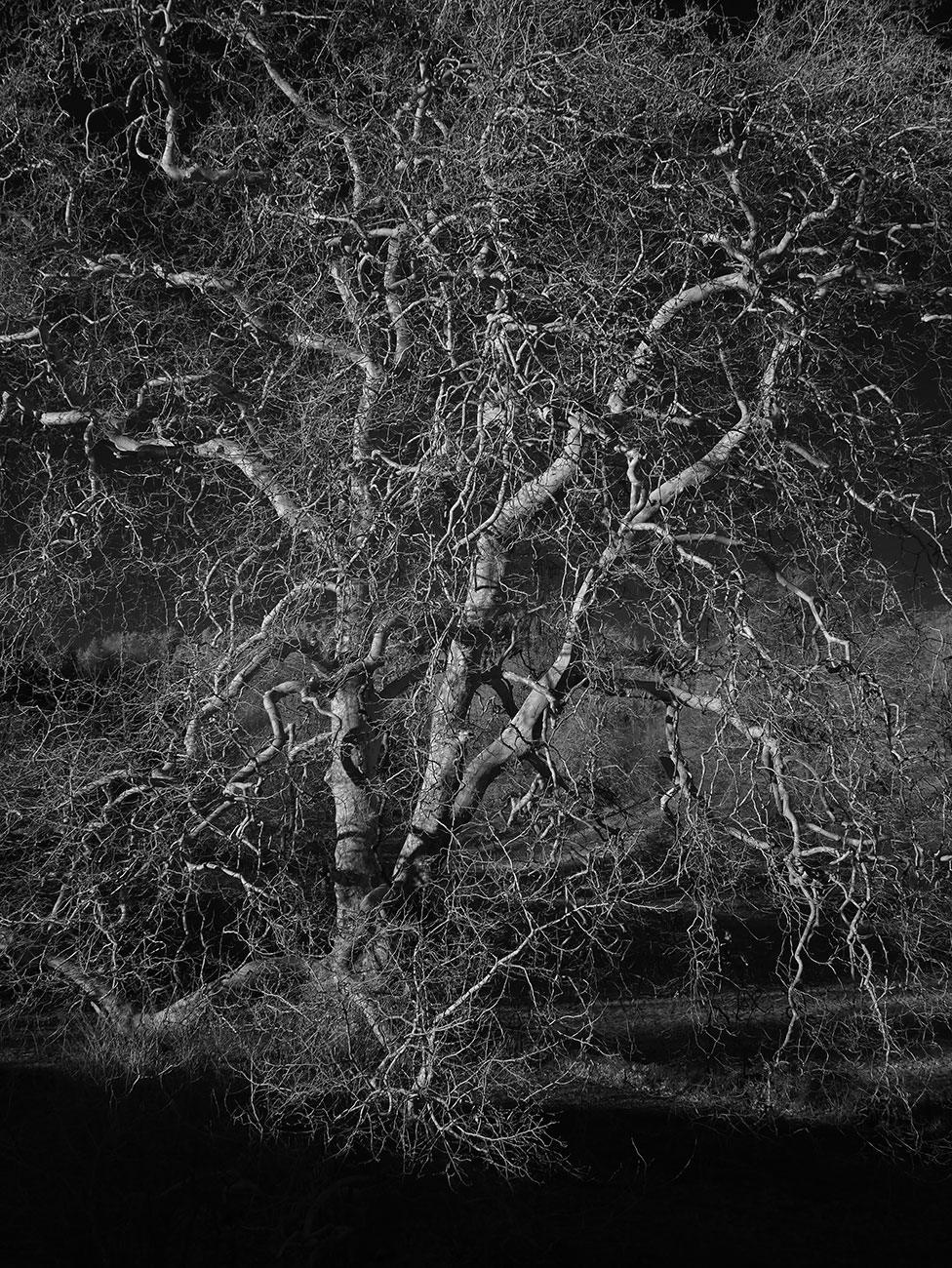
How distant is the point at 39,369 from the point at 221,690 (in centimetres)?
253

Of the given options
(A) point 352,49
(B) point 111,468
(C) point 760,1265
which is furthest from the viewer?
(B) point 111,468

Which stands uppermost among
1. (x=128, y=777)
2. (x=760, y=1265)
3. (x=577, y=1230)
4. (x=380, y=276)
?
(x=380, y=276)

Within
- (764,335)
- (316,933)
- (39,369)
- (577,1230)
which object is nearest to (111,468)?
(39,369)

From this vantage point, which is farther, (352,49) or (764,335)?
(352,49)

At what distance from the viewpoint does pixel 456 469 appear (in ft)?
18.4

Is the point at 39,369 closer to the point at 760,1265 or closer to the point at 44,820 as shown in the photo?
the point at 44,820

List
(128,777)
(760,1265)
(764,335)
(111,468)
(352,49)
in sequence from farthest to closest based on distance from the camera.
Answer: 1. (111,468)
2. (352,49)
3. (764,335)
4. (128,777)
5. (760,1265)

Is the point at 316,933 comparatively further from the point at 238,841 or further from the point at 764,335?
the point at 764,335

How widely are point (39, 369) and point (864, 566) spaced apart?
4.81 m

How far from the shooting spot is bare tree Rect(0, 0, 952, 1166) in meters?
5.62

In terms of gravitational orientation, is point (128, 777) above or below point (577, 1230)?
below

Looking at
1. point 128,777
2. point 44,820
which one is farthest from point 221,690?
point 44,820

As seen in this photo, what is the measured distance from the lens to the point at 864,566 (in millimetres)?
6129

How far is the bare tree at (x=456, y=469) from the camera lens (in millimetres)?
5617
